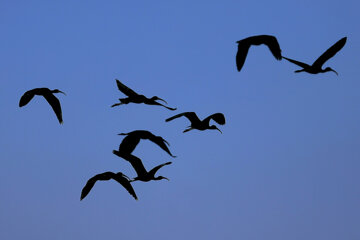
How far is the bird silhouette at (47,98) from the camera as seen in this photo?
1808cm

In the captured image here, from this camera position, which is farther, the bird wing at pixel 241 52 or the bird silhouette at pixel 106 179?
the bird silhouette at pixel 106 179

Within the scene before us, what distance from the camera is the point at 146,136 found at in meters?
17.5

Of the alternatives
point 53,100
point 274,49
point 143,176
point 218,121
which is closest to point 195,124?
point 218,121

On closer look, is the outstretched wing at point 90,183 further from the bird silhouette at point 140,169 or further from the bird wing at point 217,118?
the bird wing at point 217,118

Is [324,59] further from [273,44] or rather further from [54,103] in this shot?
[54,103]

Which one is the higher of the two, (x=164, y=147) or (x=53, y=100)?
(x=53, y=100)

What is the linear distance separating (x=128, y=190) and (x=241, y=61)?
5.42 m

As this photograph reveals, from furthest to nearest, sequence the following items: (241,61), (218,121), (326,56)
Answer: (218,121) < (326,56) < (241,61)

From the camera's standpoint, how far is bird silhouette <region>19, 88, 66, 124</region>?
18.1 m

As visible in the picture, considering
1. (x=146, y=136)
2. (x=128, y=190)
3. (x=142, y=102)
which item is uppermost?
(x=142, y=102)

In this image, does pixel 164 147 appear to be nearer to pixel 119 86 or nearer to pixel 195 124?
pixel 195 124

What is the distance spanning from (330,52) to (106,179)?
7.61 m

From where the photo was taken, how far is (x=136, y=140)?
56.6ft

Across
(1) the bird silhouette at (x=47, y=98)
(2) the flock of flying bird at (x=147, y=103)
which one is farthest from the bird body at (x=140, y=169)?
(1) the bird silhouette at (x=47, y=98)
